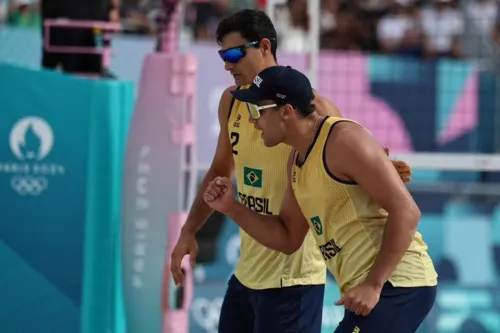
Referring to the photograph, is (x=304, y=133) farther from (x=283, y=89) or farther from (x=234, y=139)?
(x=234, y=139)

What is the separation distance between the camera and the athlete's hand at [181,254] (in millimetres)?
4730

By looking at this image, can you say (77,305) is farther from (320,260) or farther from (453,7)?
(453,7)

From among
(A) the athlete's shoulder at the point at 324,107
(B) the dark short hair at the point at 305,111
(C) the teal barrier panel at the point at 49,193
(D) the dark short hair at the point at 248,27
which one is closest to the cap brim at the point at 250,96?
(B) the dark short hair at the point at 305,111

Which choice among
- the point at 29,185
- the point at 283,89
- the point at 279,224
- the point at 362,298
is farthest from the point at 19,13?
the point at 362,298

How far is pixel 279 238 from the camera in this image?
14.2 ft

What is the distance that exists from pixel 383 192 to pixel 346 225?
278 millimetres

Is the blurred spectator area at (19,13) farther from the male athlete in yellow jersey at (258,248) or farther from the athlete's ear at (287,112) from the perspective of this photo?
the athlete's ear at (287,112)

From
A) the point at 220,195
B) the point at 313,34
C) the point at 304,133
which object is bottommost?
the point at 220,195

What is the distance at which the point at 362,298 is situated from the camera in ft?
12.1

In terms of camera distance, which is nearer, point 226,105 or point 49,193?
point 226,105

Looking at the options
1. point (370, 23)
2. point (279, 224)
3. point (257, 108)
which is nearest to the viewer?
point (257, 108)

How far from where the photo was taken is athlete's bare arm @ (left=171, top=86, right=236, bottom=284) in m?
4.76

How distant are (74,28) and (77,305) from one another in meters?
2.08

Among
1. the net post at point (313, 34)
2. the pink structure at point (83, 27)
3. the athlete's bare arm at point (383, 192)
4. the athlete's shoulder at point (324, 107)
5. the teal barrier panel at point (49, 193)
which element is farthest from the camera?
the net post at point (313, 34)
